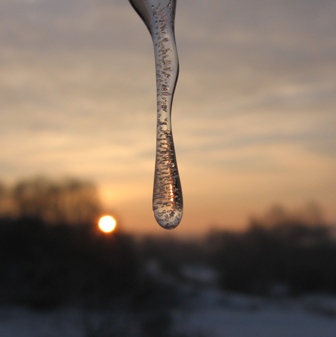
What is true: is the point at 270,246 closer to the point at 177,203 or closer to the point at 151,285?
the point at 151,285

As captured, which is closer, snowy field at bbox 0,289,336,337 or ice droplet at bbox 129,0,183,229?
ice droplet at bbox 129,0,183,229

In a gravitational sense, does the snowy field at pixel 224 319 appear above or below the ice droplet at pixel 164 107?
above

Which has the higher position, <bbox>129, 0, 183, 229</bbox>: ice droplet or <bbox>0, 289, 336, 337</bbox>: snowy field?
<bbox>0, 289, 336, 337</bbox>: snowy field

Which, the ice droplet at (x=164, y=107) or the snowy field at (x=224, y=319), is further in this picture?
the snowy field at (x=224, y=319)

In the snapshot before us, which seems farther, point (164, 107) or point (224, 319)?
point (224, 319)

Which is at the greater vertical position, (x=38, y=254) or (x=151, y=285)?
(x=38, y=254)

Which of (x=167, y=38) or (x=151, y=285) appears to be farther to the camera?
(x=151, y=285)

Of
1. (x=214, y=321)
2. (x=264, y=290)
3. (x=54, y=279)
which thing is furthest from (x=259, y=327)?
(x=264, y=290)

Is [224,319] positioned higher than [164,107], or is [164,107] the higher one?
[224,319]
